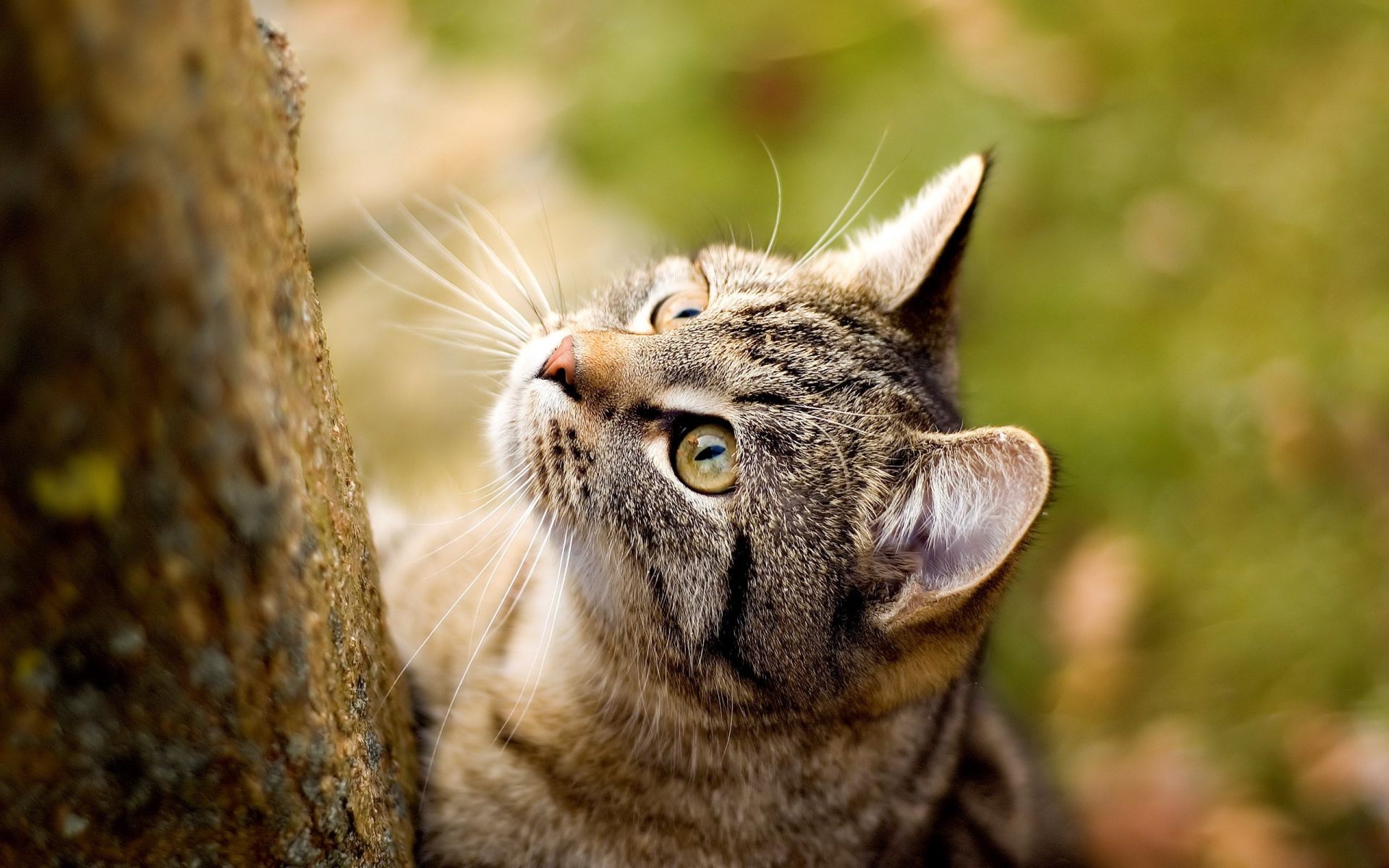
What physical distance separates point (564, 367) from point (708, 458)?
284 millimetres

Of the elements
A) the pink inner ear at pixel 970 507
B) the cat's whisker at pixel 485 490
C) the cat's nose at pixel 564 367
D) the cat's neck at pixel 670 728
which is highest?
the cat's nose at pixel 564 367

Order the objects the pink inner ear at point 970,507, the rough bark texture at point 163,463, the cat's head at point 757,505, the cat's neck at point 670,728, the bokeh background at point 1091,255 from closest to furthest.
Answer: the rough bark texture at point 163,463 < the pink inner ear at point 970,507 < the cat's head at point 757,505 < the cat's neck at point 670,728 < the bokeh background at point 1091,255

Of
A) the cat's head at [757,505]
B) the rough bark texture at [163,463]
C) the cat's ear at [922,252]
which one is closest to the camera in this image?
the rough bark texture at [163,463]

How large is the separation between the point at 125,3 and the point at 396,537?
5.46 ft

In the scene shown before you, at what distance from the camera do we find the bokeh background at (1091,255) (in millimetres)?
2709

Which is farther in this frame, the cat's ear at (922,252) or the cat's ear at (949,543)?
the cat's ear at (922,252)

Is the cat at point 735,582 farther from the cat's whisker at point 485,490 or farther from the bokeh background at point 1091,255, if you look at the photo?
the bokeh background at point 1091,255

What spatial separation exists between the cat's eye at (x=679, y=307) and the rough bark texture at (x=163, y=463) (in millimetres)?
804

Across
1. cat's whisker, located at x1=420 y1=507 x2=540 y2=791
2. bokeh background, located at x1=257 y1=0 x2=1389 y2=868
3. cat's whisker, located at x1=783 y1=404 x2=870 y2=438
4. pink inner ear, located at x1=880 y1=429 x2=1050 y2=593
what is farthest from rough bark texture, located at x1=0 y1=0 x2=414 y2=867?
bokeh background, located at x1=257 y1=0 x2=1389 y2=868

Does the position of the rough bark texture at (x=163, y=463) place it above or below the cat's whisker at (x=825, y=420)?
below

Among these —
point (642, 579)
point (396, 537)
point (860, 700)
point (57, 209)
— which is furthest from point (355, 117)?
point (57, 209)

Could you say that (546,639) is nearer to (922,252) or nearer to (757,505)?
(757,505)

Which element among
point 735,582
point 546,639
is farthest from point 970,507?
point 546,639

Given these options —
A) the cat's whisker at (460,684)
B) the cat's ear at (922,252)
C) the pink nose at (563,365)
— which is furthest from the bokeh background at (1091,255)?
the cat's whisker at (460,684)
